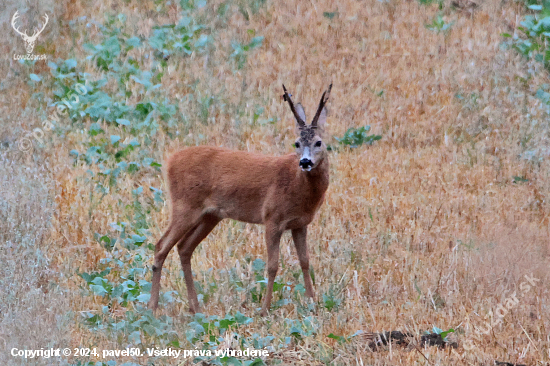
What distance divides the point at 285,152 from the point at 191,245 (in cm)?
330

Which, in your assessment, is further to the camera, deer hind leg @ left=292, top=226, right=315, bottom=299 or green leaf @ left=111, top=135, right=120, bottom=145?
green leaf @ left=111, top=135, right=120, bottom=145

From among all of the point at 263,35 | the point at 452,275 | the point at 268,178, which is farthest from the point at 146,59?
the point at 452,275

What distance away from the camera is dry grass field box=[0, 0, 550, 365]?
6.02 metres

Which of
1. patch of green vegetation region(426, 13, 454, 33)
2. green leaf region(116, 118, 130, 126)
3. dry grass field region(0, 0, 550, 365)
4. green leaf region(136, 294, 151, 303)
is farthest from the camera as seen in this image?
patch of green vegetation region(426, 13, 454, 33)

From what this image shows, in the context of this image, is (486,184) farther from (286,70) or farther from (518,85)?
(286,70)

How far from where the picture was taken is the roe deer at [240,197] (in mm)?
6555

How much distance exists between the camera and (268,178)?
6777mm

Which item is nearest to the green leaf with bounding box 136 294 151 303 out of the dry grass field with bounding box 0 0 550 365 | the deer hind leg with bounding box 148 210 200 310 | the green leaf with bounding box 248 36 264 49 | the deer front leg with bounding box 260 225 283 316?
the dry grass field with bounding box 0 0 550 365

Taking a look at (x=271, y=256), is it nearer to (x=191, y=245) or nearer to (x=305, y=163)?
(x=191, y=245)

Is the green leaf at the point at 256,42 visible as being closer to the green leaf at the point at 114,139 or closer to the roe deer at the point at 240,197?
the green leaf at the point at 114,139

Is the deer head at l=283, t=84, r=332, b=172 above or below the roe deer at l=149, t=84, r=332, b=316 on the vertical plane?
above

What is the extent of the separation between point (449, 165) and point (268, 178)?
11.4 feet

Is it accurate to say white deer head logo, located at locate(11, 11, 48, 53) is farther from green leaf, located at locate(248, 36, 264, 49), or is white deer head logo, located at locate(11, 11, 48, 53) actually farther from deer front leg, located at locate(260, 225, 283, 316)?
deer front leg, located at locate(260, 225, 283, 316)

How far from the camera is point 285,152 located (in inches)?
395
